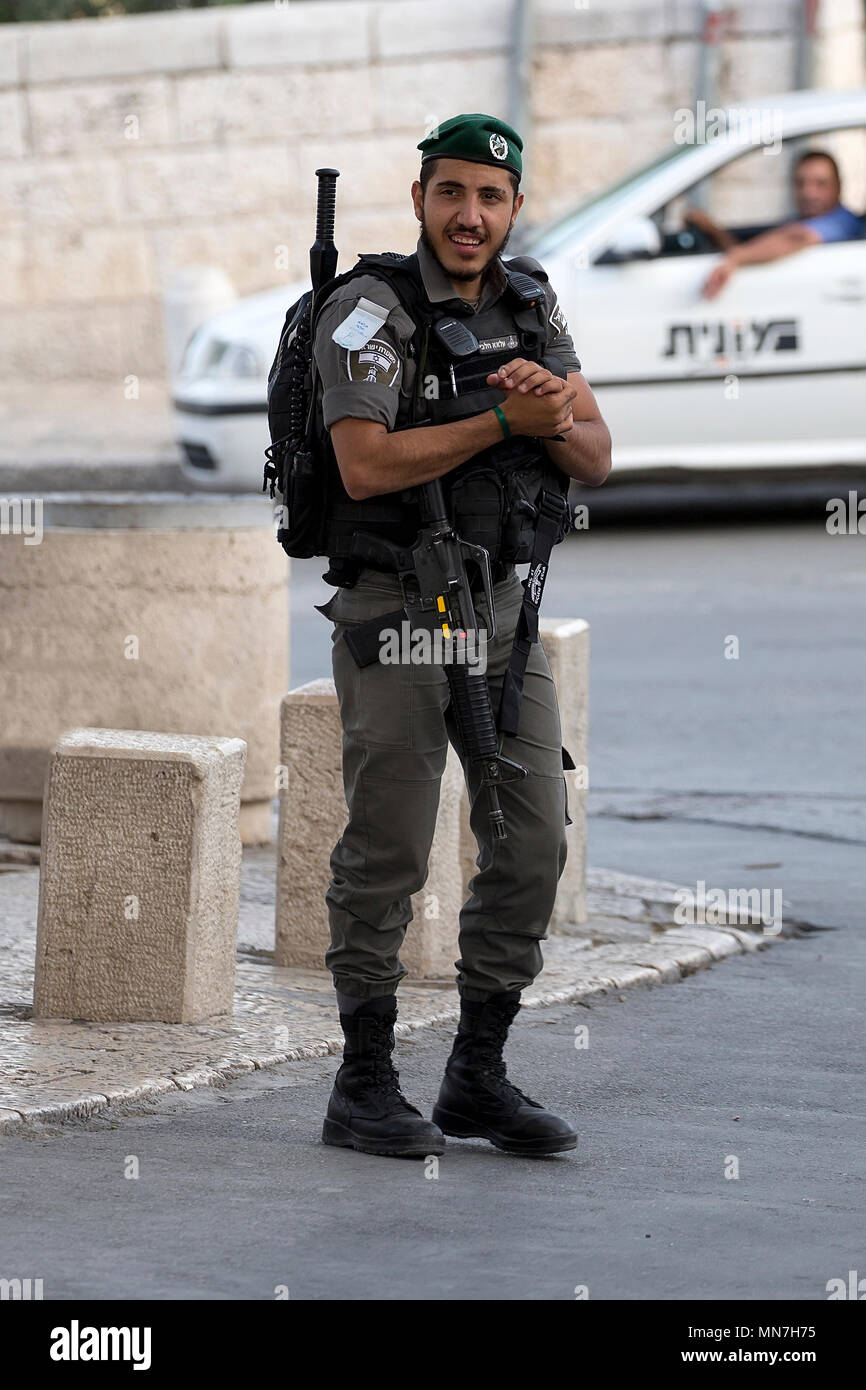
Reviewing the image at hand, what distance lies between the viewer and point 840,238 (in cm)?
1203

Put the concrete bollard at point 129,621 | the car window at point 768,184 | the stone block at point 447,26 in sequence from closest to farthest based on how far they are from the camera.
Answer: the concrete bollard at point 129,621
the car window at point 768,184
the stone block at point 447,26

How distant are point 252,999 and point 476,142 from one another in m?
2.04

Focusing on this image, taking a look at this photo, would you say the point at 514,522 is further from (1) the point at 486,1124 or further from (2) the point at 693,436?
(2) the point at 693,436

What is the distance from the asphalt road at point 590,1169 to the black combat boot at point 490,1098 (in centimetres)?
4

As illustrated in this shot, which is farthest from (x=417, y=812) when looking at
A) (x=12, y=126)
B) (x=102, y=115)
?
(x=12, y=126)

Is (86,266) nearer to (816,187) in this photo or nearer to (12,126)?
(12,126)

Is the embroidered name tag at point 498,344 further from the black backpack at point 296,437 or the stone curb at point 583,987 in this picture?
the stone curb at point 583,987

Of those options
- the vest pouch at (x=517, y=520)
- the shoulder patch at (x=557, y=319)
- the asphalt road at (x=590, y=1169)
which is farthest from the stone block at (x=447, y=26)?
the vest pouch at (x=517, y=520)

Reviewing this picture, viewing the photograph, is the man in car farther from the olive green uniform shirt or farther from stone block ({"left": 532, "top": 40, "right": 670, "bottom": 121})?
the olive green uniform shirt

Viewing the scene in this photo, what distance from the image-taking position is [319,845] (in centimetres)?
530

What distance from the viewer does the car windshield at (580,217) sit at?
39.5 feet

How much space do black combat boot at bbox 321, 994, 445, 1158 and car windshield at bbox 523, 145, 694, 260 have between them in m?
8.39
